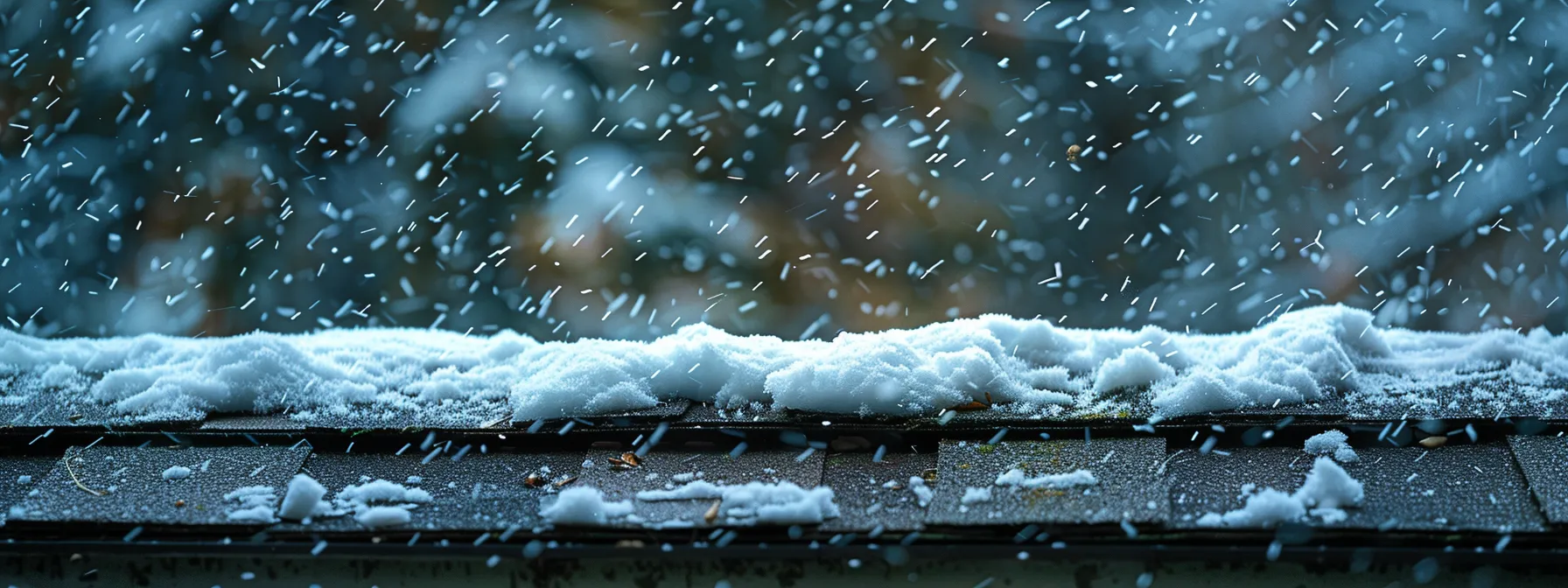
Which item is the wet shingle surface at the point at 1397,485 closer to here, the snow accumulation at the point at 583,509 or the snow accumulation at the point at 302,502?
the snow accumulation at the point at 583,509

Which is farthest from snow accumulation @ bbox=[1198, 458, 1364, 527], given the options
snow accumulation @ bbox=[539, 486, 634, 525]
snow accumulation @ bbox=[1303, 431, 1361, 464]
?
snow accumulation @ bbox=[539, 486, 634, 525]

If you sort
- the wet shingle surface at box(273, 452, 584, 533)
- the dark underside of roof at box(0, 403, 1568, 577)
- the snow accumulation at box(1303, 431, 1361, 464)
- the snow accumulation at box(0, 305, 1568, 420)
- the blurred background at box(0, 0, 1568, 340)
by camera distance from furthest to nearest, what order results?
the blurred background at box(0, 0, 1568, 340) → the snow accumulation at box(0, 305, 1568, 420) → the snow accumulation at box(1303, 431, 1361, 464) → the wet shingle surface at box(273, 452, 584, 533) → the dark underside of roof at box(0, 403, 1568, 577)

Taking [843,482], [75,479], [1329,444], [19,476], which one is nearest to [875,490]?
[843,482]

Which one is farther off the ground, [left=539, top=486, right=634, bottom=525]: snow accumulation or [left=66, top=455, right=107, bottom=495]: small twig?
[left=539, top=486, right=634, bottom=525]: snow accumulation

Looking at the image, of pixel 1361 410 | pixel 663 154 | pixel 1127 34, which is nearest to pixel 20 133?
pixel 663 154

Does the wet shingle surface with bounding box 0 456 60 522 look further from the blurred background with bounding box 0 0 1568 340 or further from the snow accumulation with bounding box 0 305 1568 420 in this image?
the blurred background with bounding box 0 0 1568 340

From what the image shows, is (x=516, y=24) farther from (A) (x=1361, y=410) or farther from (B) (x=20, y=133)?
(A) (x=1361, y=410)

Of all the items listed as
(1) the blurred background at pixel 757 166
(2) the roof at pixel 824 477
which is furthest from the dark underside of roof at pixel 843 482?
(1) the blurred background at pixel 757 166
